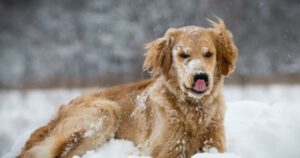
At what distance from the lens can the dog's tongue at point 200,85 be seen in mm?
4840

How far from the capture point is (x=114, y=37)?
17703 mm

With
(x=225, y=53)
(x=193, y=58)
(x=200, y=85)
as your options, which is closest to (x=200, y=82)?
(x=200, y=85)

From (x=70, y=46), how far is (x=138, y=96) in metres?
11.7

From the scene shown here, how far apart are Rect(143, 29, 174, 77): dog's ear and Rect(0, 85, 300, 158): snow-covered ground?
886mm

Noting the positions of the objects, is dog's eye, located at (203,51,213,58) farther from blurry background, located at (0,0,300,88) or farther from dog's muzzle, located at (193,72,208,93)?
blurry background, located at (0,0,300,88)

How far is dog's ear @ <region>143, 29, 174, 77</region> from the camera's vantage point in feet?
17.5

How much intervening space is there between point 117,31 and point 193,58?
42.1 ft

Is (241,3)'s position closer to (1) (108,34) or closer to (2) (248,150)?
Answer: (1) (108,34)

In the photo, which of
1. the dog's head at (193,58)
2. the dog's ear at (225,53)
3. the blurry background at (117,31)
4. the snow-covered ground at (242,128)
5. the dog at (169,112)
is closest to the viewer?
the dog's head at (193,58)

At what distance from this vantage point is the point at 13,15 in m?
18.0

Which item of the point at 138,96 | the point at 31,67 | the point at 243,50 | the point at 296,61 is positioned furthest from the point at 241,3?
the point at 138,96

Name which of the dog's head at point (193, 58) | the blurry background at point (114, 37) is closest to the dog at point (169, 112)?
the dog's head at point (193, 58)

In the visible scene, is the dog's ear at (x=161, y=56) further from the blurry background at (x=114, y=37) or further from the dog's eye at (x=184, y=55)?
the blurry background at (x=114, y=37)

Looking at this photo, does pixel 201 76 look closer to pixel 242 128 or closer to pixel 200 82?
pixel 200 82
